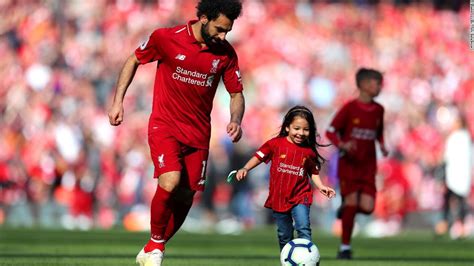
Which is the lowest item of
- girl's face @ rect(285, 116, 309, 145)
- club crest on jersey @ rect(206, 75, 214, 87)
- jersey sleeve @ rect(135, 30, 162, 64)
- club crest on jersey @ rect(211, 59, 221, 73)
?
girl's face @ rect(285, 116, 309, 145)

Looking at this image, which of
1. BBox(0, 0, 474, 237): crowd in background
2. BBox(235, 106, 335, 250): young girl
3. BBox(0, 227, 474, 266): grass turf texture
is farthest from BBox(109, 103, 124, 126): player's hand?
BBox(0, 0, 474, 237): crowd in background

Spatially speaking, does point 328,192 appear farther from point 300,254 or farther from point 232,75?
point 232,75

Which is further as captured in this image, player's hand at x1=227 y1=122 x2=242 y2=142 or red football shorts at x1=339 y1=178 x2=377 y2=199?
red football shorts at x1=339 y1=178 x2=377 y2=199

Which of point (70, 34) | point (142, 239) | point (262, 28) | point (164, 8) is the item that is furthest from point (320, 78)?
point (142, 239)

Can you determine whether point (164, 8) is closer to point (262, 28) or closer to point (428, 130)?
point (262, 28)

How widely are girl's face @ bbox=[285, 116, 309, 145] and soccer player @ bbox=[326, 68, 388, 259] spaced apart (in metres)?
4.51

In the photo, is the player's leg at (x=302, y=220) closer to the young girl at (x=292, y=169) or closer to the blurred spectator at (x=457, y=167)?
the young girl at (x=292, y=169)

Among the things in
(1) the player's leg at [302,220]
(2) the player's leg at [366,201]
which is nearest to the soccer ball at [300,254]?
(1) the player's leg at [302,220]

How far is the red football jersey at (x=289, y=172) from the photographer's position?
34.7 ft

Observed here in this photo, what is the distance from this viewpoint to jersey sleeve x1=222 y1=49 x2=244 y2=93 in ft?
34.6

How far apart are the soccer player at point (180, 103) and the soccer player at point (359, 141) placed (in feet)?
16.0

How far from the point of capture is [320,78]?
97.7 ft

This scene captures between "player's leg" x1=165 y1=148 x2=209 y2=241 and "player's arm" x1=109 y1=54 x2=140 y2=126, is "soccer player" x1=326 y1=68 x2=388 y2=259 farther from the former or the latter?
"player's arm" x1=109 y1=54 x2=140 y2=126

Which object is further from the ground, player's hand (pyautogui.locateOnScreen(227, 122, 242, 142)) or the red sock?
player's hand (pyautogui.locateOnScreen(227, 122, 242, 142))
